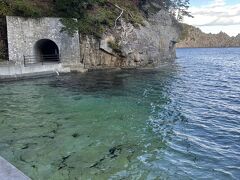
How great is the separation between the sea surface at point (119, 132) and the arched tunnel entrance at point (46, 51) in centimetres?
919

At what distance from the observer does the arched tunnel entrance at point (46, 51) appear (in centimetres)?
3145

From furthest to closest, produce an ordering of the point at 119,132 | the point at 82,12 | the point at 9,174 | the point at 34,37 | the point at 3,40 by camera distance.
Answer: the point at 82,12, the point at 34,37, the point at 3,40, the point at 119,132, the point at 9,174

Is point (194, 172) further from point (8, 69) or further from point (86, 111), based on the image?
point (8, 69)

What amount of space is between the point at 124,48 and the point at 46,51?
9138 mm

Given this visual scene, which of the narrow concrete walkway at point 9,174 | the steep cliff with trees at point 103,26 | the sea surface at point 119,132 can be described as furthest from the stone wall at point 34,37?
the narrow concrete walkway at point 9,174

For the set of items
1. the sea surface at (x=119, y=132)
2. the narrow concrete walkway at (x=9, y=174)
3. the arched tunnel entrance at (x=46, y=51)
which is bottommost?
the sea surface at (x=119, y=132)

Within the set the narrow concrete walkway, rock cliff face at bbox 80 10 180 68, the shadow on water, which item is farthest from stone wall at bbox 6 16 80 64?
the narrow concrete walkway

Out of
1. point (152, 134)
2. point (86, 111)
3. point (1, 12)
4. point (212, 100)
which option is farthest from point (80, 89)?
point (1, 12)

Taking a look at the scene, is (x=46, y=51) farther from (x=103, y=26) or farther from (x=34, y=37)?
(x=103, y=26)

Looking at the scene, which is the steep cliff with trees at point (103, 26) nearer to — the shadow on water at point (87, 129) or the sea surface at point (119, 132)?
→ the shadow on water at point (87, 129)

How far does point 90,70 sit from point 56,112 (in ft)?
58.8

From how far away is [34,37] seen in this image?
29.9 meters

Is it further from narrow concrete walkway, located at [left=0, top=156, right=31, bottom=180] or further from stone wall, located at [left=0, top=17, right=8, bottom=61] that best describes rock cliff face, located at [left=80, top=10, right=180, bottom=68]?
narrow concrete walkway, located at [left=0, top=156, right=31, bottom=180]

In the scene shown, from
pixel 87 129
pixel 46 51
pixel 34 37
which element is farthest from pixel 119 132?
pixel 46 51
